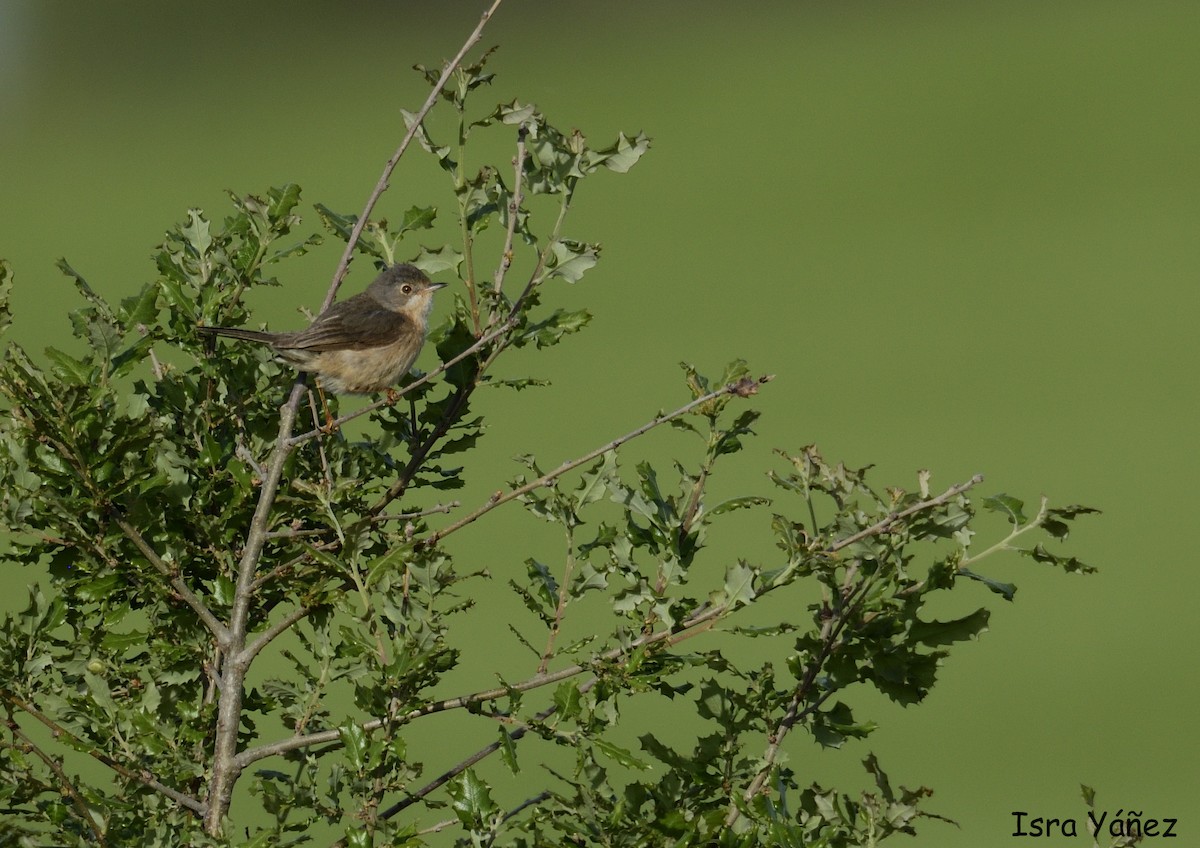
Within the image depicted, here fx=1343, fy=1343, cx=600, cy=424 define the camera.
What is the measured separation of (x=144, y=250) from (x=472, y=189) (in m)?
36.8

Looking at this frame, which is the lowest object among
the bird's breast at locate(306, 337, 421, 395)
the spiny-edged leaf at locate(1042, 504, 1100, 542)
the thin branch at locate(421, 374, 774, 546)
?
the spiny-edged leaf at locate(1042, 504, 1100, 542)

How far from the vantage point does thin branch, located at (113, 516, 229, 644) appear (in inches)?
143

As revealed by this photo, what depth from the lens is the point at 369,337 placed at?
6711mm

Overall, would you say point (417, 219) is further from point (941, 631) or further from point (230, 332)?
point (941, 631)

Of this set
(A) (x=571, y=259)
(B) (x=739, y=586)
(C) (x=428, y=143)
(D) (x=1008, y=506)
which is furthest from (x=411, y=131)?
(D) (x=1008, y=506)

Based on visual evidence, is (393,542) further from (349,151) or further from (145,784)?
(349,151)

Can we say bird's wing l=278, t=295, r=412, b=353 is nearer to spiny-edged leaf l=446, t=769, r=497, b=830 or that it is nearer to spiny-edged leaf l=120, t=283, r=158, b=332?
spiny-edged leaf l=120, t=283, r=158, b=332

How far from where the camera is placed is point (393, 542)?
12.7ft

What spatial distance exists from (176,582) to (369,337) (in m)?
3.13

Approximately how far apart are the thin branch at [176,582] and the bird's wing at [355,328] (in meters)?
2.01

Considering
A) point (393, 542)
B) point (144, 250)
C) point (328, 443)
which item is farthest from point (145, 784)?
point (144, 250)

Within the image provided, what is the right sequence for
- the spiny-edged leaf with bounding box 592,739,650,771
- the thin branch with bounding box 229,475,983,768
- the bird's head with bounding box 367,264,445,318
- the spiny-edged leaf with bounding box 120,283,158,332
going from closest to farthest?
the spiny-edged leaf with bounding box 592,739,650,771
the thin branch with bounding box 229,475,983,768
the spiny-edged leaf with bounding box 120,283,158,332
the bird's head with bounding box 367,264,445,318

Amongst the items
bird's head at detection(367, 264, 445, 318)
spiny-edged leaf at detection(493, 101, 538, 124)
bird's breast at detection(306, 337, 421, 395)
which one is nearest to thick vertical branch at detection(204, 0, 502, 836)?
spiny-edged leaf at detection(493, 101, 538, 124)

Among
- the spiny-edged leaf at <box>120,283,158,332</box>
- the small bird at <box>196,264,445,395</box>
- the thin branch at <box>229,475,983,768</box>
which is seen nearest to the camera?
the thin branch at <box>229,475,983,768</box>
